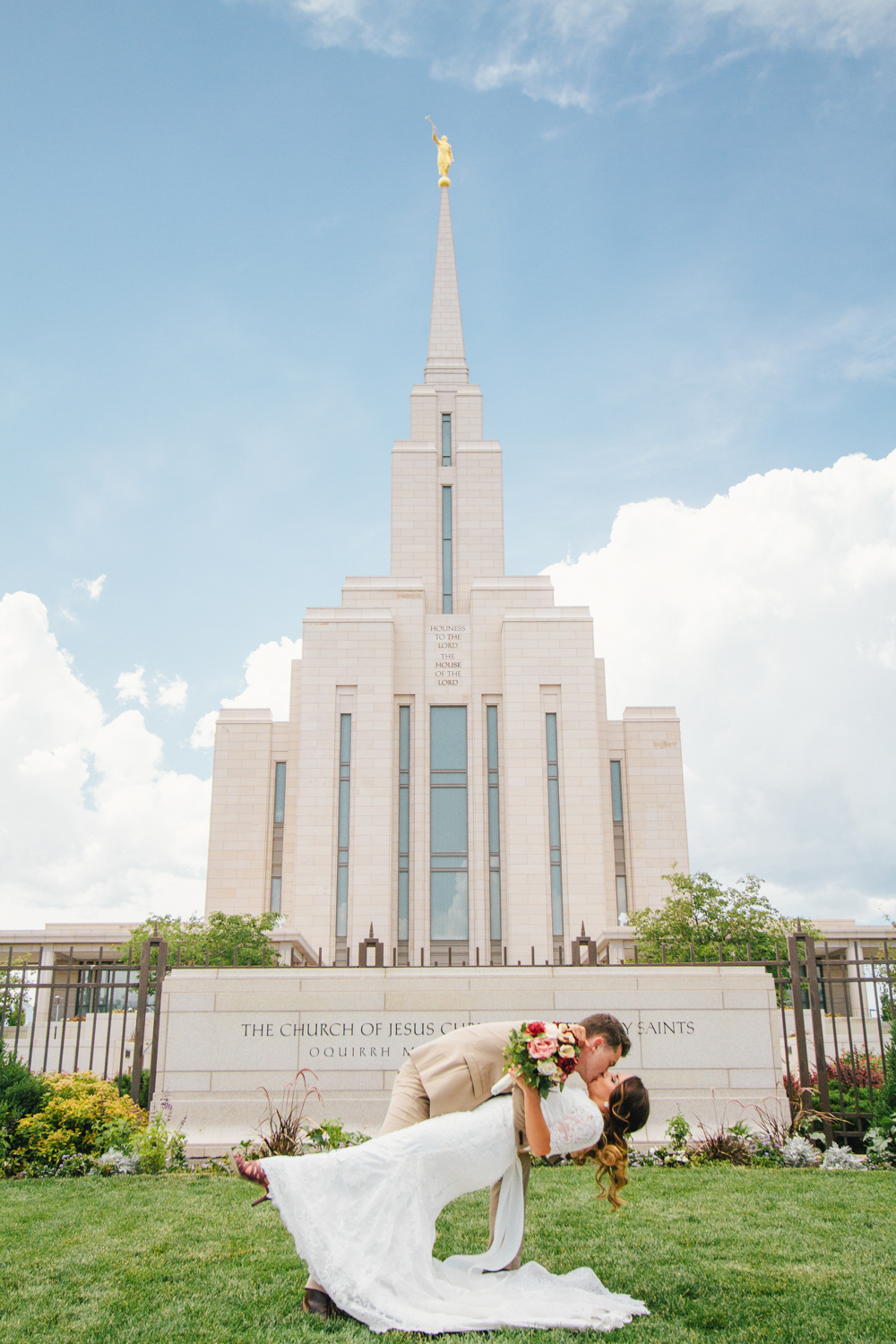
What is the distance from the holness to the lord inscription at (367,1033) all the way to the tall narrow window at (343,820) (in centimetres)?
2254

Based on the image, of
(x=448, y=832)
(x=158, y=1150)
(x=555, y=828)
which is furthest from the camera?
(x=448, y=832)

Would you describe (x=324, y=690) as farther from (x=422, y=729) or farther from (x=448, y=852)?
(x=448, y=852)

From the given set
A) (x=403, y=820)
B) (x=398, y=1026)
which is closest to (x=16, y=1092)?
(x=398, y=1026)

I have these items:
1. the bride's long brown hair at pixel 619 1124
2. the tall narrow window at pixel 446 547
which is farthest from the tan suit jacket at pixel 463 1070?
the tall narrow window at pixel 446 547

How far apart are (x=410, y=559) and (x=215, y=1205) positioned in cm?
3588

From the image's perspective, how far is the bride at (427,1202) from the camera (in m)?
5.16

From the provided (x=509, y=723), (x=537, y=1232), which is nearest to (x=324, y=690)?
(x=509, y=723)

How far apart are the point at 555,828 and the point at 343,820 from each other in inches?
295

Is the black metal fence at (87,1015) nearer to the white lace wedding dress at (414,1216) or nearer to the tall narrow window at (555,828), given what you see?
the white lace wedding dress at (414,1216)

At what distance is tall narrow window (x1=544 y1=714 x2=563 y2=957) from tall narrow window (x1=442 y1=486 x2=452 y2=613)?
7.90 metres

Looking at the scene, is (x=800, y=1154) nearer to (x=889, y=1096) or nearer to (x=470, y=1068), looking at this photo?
(x=889, y=1096)

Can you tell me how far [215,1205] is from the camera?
8.99m

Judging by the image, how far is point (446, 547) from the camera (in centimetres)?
4456

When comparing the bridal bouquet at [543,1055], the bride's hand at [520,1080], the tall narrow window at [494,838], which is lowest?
the bride's hand at [520,1080]
